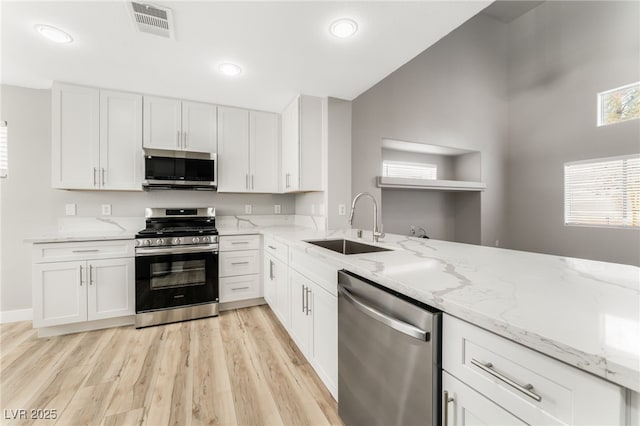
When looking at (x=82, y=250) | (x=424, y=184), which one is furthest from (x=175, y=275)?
(x=424, y=184)

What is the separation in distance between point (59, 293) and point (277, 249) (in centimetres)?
202

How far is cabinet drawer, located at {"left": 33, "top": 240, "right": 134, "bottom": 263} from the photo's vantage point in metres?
2.35

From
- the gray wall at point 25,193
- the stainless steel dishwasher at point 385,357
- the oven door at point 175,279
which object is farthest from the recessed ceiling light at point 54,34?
the stainless steel dishwasher at point 385,357

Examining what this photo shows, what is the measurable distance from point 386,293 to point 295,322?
128 centimetres

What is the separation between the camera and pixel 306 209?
343 centimetres

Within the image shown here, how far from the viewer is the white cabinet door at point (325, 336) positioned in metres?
1.49

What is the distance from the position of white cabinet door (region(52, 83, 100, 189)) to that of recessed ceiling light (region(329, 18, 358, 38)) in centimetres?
257

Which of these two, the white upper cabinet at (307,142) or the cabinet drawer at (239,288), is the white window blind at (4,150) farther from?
the white upper cabinet at (307,142)

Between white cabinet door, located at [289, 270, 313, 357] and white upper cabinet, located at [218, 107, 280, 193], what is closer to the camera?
white cabinet door, located at [289, 270, 313, 357]

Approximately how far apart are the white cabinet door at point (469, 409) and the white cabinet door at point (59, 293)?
3.09 metres

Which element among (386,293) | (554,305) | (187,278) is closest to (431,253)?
(386,293)

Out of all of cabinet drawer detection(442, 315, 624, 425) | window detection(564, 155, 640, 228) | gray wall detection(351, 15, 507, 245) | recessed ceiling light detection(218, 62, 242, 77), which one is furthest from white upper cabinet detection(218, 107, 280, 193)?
window detection(564, 155, 640, 228)

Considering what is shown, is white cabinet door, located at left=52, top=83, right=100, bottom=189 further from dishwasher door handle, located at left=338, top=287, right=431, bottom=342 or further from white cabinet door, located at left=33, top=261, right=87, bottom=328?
dishwasher door handle, located at left=338, top=287, right=431, bottom=342

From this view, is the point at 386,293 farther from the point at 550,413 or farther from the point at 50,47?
the point at 50,47
